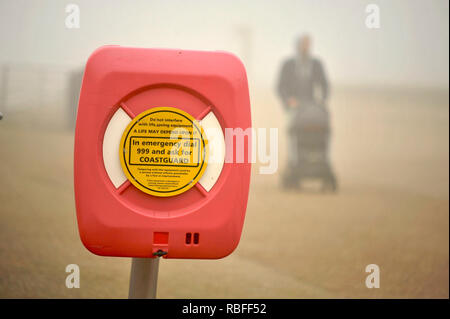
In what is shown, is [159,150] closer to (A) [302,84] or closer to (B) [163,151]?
(B) [163,151]

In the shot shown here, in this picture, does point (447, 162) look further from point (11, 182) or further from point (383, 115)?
point (11, 182)

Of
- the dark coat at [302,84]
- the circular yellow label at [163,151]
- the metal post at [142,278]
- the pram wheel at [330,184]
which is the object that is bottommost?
the metal post at [142,278]

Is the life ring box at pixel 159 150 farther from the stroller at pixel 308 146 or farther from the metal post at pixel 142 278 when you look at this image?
the stroller at pixel 308 146

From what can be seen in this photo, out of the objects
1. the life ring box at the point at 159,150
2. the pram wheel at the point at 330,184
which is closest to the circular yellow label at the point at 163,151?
the life ring box at the point at 159,150

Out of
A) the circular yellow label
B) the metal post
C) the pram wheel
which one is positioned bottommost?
the metal post

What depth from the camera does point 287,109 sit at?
4.97 ft

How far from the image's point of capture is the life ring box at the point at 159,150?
1.85ft

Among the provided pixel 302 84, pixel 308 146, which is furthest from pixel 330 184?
pixel 302 84

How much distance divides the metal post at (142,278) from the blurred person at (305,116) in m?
0.78

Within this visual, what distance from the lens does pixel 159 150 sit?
57cm

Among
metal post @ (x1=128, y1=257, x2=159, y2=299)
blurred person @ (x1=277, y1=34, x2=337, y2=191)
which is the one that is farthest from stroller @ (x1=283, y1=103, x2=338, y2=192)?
metal post @ (x1=128, y1=257, x2=159, y2=299)

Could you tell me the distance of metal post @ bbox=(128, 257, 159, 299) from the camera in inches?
26.6

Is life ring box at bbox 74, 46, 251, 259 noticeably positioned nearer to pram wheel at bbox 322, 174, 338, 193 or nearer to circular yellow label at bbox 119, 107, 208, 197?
circular yellow label at bbox 119, 107, 208, 197

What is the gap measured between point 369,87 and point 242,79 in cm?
92
